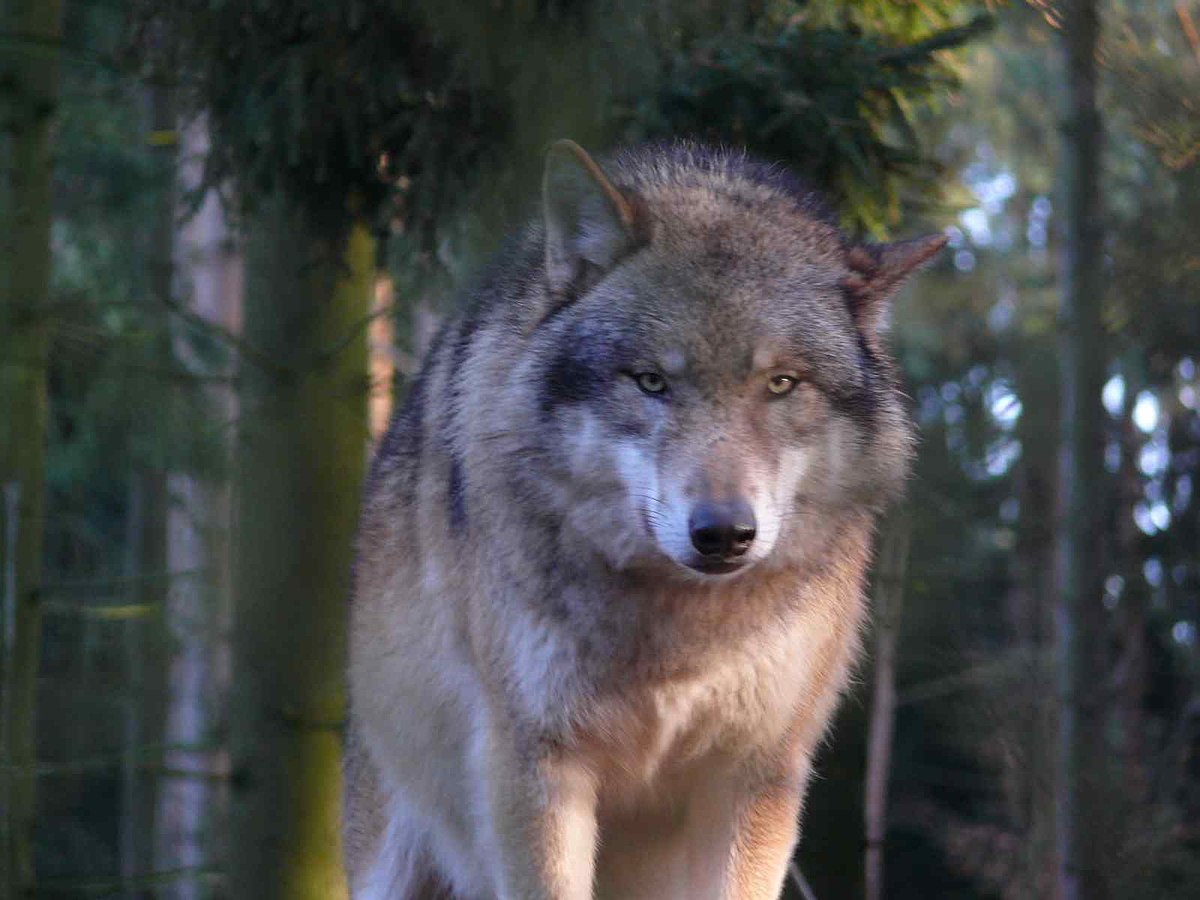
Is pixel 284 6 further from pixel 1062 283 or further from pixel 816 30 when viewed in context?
pixel 1062 283

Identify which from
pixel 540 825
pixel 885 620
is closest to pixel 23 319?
pixel 540 825

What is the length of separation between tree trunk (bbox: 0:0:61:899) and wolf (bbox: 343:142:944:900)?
7.82ft

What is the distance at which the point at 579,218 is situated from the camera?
142 inches

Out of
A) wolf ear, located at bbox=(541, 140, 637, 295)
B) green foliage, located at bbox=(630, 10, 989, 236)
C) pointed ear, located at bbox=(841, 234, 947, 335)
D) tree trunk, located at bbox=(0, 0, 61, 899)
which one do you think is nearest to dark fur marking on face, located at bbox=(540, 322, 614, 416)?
wolf ear, located at bbox=(541, 140, 637, 295)

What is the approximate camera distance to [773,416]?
11.2 ft

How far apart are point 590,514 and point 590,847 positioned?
842 mm

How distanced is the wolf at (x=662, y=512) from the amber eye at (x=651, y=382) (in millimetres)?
14

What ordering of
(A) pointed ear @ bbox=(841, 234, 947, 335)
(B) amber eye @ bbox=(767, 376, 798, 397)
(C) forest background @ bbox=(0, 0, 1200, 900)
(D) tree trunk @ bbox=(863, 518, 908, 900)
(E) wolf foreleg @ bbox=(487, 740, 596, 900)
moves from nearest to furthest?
(B) amber eye @ bbox=(767, 376, 798, 397) → (E) wolf foreleg @ bbox=(487, 740, 596, 900) → (A) pointed ear @ bbox=(841, 234, 947, 335) → (C) forest background @ bbox=(0, 0, 1200, 900) → (D) tree trunk @ bbox=(863, 518, 908, 900)

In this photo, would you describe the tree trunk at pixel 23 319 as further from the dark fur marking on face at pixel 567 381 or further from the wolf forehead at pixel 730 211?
the dark fur marking on face at pixel 567 381

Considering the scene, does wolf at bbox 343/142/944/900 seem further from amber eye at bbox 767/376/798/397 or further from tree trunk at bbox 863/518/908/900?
tree trunk at bbox 863/518/908/900

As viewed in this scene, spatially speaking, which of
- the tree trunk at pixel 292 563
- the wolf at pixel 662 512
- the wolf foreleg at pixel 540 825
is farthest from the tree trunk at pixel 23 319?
the wolf foreleg at pixel 540 825

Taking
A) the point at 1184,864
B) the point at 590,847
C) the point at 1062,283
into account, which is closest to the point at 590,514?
the point at 590,847

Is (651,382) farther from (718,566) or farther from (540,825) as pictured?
(540,825)

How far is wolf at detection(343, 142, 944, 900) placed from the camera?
11.2ft
